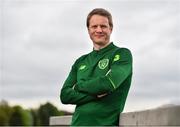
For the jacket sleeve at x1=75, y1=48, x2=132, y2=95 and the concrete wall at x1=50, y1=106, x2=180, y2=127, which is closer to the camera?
the concrete wall at x1=50, y1=106, x2=180, y2=127

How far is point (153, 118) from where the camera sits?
3.32m

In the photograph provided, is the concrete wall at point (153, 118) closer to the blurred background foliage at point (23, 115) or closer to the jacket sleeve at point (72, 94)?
the jacket sleeve at point (72, 94)

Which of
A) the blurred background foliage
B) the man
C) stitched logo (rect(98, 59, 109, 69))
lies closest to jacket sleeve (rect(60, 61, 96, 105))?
the man

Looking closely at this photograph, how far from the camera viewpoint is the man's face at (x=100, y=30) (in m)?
3.86

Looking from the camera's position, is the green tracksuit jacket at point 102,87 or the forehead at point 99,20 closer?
the green tracksuit jacket at point 102,87

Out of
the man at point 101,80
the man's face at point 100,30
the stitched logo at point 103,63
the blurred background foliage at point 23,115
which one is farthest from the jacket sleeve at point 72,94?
the blurred background foliage at point 23,115

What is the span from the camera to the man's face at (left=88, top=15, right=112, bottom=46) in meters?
3.86

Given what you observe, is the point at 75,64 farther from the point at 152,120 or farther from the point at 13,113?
the point at 13,113

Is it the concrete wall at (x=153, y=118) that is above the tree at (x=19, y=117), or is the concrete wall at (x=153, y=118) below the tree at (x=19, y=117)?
above

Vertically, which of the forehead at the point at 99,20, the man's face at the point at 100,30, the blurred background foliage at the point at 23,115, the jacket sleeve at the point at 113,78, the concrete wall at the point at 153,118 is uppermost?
the forehead at the point at 99,20

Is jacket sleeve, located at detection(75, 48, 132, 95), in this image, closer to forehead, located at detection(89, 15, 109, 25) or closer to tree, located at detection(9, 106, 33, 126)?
forehead, located at detection(89, 15, 109, 25)

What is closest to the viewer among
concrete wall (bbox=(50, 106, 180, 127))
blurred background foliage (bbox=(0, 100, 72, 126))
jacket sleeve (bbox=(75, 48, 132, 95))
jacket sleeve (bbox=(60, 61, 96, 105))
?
concrete wall (bbox=(50, 106, 180, 127))

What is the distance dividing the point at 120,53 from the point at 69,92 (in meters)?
0.48

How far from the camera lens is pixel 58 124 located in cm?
726
